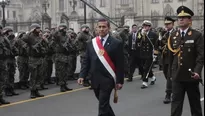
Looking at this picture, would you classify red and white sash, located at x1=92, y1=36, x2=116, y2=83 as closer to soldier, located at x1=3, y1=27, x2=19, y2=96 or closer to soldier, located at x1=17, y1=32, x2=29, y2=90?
soldier, located at x1=3, y1=27, x2=19, y2=96

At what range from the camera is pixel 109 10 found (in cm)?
6306

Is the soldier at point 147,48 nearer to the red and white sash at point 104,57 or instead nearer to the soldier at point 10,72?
the soldier at point 10,72

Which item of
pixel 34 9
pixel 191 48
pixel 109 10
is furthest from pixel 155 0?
pixel 191 48

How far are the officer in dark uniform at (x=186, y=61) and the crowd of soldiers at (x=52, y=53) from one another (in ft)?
8.94

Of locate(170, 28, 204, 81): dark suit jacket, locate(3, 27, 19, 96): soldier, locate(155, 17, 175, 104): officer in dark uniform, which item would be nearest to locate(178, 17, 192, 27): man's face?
locate(170, 28, 204, 81): dark suit jacket

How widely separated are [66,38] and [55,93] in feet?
6.15

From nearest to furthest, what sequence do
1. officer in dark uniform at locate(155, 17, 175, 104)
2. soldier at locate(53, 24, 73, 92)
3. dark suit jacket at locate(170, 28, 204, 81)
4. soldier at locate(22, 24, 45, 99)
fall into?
1. dark suit jacket at locate(170, 28, 204, 81)
2. officer in dark uniform at locate(155, 17, 175, 104)
3. soldier at locate(22, 24, 45, 99)
4. soldier at locate(53, 24, 73, 92)


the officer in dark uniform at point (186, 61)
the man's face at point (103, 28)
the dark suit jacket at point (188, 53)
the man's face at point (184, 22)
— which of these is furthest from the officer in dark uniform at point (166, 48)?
the man's face at point (103, 28)

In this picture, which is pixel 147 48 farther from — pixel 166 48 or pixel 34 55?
pixel 34 55

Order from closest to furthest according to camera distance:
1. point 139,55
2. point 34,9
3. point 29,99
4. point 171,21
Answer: point 171,21, point 29,99, point 139,55, point 34,9

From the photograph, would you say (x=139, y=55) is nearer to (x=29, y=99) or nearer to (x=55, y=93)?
(x=55, y=93)

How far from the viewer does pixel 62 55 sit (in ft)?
41.5

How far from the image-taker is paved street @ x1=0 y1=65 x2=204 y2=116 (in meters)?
9.21

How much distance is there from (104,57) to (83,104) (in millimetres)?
3644
